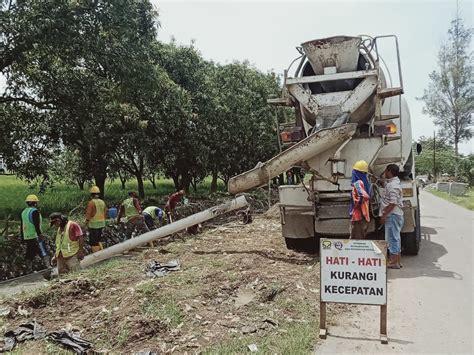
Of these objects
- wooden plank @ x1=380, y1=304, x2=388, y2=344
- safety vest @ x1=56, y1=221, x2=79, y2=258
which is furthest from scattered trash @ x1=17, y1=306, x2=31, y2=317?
wooden plank @ x1=380, y1=304, x2=388, y2=344

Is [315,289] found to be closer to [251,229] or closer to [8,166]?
[251,229]

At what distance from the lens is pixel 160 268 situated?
275 inches

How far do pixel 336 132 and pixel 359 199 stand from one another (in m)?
1.04

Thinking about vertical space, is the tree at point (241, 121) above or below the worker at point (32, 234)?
above

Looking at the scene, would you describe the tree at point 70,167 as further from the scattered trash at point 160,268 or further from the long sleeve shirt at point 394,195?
the long sleeve shirt at point 394,195

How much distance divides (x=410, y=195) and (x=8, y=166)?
11643mm

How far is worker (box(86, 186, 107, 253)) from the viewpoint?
883cm

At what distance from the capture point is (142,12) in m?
10.9

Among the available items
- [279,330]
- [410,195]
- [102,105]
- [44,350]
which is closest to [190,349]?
[279,330]

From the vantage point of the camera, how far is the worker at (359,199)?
6.30 meters

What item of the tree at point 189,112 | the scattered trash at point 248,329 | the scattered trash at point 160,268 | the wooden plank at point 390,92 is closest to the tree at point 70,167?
the tree at point 189,112

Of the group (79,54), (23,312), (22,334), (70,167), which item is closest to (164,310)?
(22,334)

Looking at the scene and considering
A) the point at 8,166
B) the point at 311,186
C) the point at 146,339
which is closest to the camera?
the point at 146,339

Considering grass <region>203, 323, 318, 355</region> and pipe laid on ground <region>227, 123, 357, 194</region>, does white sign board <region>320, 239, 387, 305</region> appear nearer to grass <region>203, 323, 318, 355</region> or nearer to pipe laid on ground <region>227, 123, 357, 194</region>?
grass <region>203, 323, 318, 355</region>
